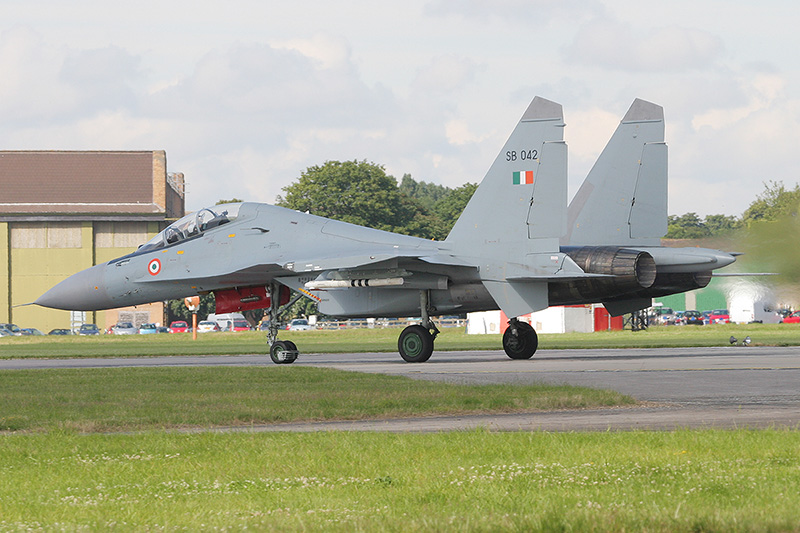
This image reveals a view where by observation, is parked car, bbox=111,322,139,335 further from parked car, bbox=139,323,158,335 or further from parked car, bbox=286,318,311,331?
parked car, bbox=286,318,311,331

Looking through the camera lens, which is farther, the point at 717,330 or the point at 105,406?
the point at 717,330

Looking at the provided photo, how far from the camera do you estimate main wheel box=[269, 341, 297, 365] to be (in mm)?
26064

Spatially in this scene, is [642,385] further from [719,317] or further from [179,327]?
[179,327]

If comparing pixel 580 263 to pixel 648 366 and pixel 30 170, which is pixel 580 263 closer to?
pixel 648 366

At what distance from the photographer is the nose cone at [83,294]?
92.7 feet

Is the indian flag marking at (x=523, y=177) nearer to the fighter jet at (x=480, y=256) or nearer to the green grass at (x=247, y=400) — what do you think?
the fighter jet at (x=480, y=256)

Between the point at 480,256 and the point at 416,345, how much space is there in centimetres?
280

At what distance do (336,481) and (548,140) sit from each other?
1721 centimetres

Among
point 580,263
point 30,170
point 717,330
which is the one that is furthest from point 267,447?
point 30,170

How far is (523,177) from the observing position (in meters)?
24.0

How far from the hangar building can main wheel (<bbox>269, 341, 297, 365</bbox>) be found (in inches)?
2560

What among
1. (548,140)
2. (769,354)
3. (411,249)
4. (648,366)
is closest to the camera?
(648,366)

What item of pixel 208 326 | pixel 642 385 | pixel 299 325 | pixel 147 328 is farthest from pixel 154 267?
pixel 208 326

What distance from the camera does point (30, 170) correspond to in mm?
95312
